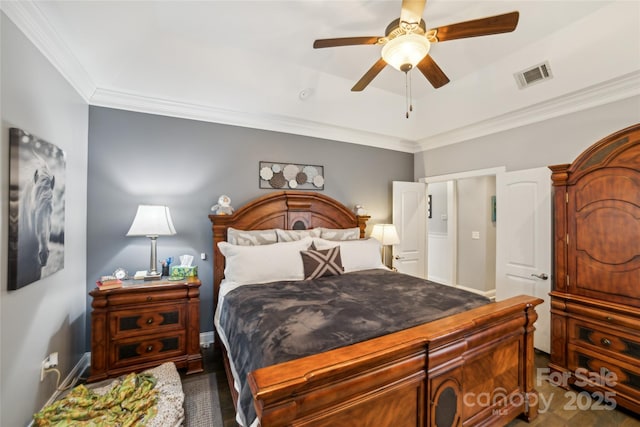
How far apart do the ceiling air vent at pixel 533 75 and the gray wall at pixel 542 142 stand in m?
0.52

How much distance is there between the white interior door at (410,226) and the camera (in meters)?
4.24

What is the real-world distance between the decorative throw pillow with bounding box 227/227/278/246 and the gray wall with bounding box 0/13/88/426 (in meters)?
1.33

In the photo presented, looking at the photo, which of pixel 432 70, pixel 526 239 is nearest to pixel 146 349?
pixel 432 70

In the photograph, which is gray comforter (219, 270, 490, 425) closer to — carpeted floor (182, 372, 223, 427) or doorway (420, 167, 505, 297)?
carpeted floor (182, 372, 223, 427)

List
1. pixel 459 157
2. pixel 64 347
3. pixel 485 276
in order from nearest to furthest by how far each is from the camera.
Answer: pixel 64 347 → pixel 459 157 → pixel 485 276

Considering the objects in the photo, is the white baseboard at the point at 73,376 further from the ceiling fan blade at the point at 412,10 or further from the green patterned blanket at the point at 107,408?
the ceiling fan blade at the point at 412,10

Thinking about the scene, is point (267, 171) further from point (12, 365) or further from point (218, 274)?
point (12, 365)

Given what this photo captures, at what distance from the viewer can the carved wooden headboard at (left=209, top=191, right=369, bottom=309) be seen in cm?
299

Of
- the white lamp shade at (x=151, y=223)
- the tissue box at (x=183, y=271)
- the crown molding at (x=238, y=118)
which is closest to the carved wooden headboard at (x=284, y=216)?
the tissue box at (x=183, y=271)

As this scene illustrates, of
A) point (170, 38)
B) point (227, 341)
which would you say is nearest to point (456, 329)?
point (227, 341)

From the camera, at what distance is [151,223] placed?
2.49m

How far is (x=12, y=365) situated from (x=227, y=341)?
3.85 feet

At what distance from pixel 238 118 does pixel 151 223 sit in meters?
1.56

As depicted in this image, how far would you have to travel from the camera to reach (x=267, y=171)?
135 inches
